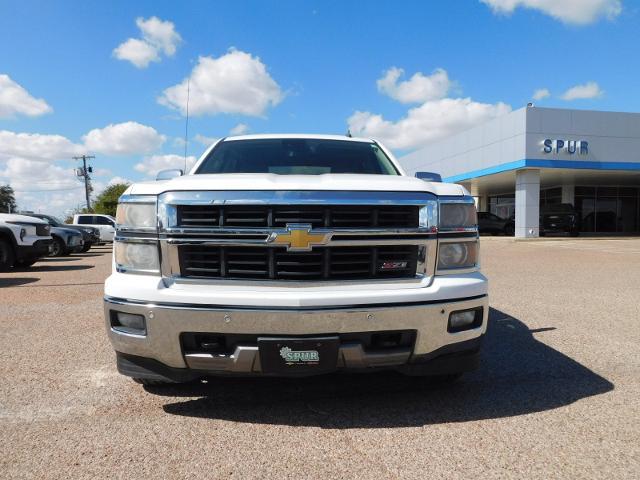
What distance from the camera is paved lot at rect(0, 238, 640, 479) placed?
233 cm

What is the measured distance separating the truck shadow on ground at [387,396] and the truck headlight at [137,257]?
895 millimetres

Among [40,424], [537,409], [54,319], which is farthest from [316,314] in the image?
[54,319]

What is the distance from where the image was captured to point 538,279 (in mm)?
9398

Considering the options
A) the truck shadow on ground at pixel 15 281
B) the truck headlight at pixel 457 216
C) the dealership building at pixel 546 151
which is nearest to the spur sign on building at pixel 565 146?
the dealership building at pixel 546 151

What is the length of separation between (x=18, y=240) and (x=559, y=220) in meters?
25.6

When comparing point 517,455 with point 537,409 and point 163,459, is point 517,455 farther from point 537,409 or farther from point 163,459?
point 163,459

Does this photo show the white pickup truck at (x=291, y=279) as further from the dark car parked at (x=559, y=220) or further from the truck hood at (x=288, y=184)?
the dark car parked at (x=559, y=220)

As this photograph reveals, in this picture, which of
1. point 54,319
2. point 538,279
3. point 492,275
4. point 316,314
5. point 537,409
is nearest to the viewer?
point 316,314

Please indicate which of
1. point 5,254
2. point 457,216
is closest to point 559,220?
point 5,254

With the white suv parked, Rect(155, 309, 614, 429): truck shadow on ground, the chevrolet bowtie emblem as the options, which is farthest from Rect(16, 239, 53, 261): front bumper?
the chevrolet bowtie emblem

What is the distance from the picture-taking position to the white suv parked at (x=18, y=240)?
35.9 ft

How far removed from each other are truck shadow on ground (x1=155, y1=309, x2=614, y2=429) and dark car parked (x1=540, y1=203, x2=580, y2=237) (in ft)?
84.6

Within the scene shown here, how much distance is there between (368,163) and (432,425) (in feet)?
7.83

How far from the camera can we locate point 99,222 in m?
25.1
